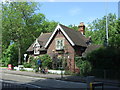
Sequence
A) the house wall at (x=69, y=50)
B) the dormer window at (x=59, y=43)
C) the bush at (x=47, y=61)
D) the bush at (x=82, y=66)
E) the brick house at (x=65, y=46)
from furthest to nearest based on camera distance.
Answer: the dormer window at (x=59, y=43), the bush at (x=47, y=61), the brick house at (x=65, y=46), the house wall at (x=69, y=50), the bush at (x=82, y=66)

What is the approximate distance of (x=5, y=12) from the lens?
116 ft

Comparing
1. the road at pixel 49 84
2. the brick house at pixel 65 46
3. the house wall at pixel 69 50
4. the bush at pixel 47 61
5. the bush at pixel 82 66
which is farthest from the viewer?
the bush at pixel 47 61

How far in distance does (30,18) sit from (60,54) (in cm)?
1230

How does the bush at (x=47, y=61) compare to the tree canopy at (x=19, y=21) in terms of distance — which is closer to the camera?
the bush at (x=47, y=61)

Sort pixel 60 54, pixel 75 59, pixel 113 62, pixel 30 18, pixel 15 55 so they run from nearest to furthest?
pixel 113 62 → pixel 75 59 → pixel 60 54 → pixel 30 18 → pixel 15 55

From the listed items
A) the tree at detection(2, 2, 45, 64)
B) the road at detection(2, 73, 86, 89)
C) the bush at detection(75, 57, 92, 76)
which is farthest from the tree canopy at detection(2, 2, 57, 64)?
the road at detection(2, 73, 86, 89)

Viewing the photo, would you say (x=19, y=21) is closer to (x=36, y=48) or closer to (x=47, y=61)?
(x=36, y=48)

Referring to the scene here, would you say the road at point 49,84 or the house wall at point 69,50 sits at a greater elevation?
the house wall at point 69,50

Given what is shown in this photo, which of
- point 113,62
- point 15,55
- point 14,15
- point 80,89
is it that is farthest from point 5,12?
point 113,62

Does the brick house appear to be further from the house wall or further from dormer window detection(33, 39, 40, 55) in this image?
dormer window detection(33, 39, 40, 55)

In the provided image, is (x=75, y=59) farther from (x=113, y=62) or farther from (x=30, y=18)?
(x=113, y=62)

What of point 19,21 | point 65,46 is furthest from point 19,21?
point 65,46

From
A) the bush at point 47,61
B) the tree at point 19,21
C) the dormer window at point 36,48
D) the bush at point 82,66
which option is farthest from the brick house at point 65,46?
the tree at point 19,21

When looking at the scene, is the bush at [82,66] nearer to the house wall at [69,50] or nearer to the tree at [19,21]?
the house wall at [69,50]
